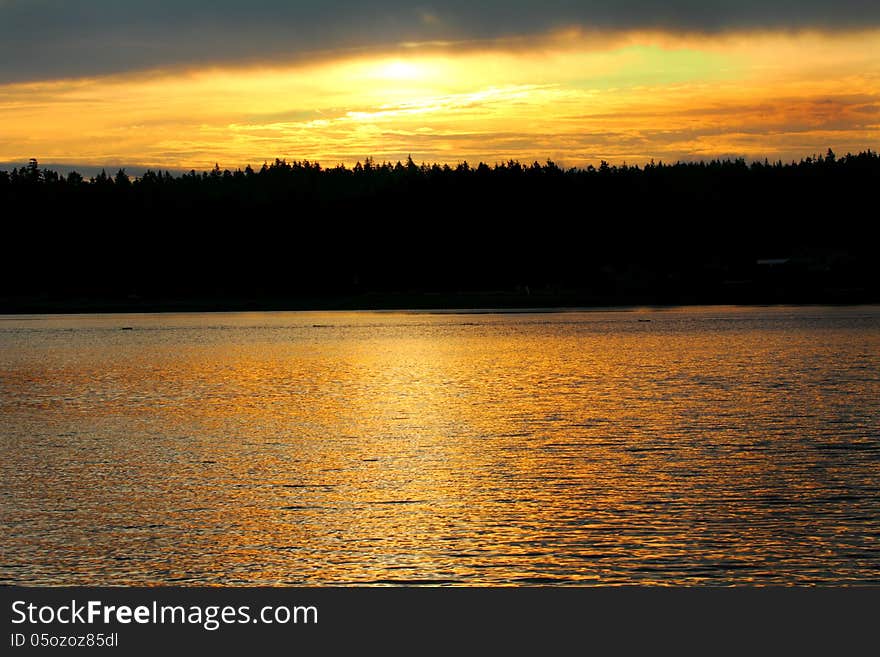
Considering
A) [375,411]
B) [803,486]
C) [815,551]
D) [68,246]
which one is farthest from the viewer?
[68,246]

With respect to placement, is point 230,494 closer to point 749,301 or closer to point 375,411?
point 375,411

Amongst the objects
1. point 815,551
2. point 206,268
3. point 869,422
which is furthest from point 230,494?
point 206,268

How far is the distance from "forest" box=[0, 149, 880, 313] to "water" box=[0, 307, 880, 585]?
117143 millimetres

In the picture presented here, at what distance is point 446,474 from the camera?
2467 cm

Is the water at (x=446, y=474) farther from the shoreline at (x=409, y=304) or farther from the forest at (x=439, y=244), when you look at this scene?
the forest at (x=439, y=244)

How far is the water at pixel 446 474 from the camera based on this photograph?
672 inches

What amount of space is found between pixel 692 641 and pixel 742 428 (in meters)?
18.5

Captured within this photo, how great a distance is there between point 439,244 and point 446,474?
500ft

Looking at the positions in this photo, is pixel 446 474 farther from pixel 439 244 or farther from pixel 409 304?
pixel 439 244

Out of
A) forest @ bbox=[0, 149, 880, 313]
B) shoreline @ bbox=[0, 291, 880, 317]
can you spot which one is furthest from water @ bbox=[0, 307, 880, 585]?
forest @ bbox=[0, 149, 880, 313]

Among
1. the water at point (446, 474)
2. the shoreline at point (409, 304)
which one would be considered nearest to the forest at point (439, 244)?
the shoreline at point (409, 304)

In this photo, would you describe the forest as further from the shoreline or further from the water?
the water

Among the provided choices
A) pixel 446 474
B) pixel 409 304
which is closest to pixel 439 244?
pixel 409 304

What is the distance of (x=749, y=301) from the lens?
15425 cm
